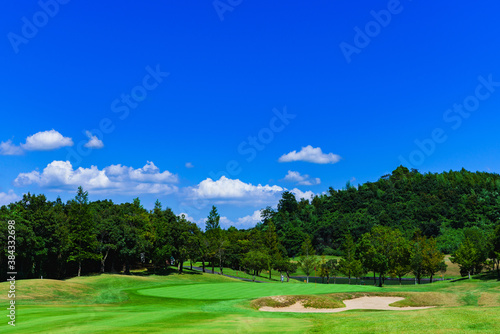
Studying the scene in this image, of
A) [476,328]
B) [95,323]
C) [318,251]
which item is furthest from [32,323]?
[318,251]

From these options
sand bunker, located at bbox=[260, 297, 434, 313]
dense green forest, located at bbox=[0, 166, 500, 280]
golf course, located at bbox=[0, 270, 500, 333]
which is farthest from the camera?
dense green forest, located at bbox=[0, 166, 500, 280]

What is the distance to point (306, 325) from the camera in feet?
86.4

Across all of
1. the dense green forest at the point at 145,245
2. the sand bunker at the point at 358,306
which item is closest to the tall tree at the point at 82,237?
the dense green forest at the point at 145,245

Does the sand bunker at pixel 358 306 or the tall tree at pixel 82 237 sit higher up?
the tall tree at pixel 82 237

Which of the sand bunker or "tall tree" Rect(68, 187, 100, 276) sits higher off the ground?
"tall tree" Rect(68, 187, 100, 276)

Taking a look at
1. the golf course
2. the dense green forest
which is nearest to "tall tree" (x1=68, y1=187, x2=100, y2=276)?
the dense green forest

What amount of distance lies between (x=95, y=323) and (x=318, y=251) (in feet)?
540

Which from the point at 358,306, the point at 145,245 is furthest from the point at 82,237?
the point at 358,306

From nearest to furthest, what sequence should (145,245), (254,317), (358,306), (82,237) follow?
1. (254,317)
2. (358,306)
3. (82,237)
4. (145,245)

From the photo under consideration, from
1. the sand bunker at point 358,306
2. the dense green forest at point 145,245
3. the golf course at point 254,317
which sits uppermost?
the dense green forest at point 145,245

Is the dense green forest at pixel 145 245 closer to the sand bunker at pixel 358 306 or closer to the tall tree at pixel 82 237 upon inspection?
the tall tree at pixel 82 237

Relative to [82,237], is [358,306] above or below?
below

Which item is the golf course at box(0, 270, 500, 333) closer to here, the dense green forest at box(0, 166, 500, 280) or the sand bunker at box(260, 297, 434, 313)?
the sand bunker at box(260, 297, 434, 313)

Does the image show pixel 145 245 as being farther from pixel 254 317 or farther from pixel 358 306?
pixel 254 317
